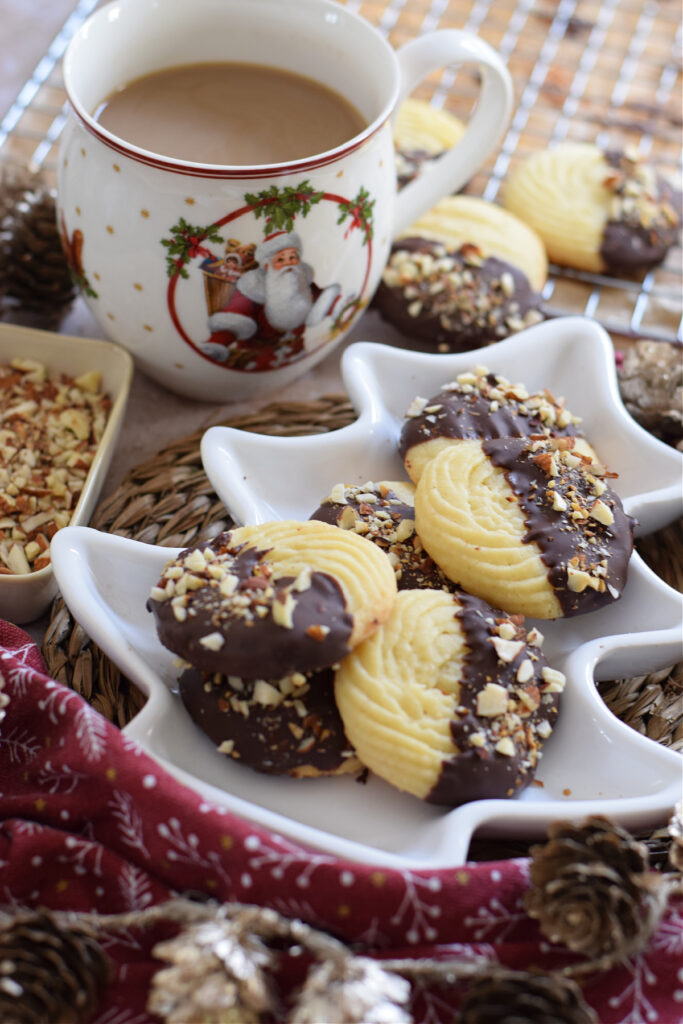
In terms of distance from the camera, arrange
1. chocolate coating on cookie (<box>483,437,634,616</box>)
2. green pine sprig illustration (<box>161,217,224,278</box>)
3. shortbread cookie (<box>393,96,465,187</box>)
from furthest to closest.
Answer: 1. shortbread cookie (<box>393,96,465,187</box>)
2. green pine sprig illustration (<box>161,217,224,278</box>)
3. chocolate coating on cookie (<box>483,437,634,616</box>)

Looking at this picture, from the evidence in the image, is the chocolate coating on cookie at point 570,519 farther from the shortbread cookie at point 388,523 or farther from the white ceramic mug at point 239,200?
the white ceramic mug at point 239,200

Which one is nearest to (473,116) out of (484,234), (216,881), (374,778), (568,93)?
(484,234)

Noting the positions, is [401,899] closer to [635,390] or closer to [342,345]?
[635,390]

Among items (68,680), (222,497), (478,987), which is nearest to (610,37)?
(222,497)

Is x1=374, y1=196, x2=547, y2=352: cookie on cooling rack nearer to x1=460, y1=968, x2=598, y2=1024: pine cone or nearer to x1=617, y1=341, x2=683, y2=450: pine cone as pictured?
x1=617, y1=341, x2=683, y2=450: pine cone

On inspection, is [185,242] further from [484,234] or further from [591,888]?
[591,888]

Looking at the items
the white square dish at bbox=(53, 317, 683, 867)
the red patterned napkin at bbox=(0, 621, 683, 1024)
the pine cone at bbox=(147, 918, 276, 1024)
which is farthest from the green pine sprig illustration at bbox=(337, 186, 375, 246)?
the pine cone at bbox=(147, 918, 276, 1024)

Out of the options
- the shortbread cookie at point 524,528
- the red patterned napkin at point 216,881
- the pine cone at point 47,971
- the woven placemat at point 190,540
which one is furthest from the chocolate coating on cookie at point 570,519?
the pine cone at point 47,971
